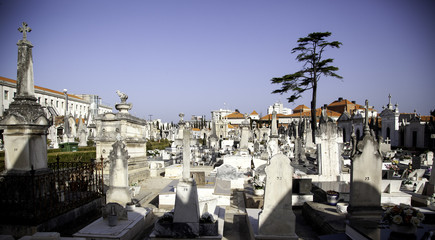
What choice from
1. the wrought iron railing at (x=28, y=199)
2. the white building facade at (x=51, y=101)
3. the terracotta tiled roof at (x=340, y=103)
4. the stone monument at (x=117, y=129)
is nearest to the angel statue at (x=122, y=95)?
the stone monument at (x=117, y=129)

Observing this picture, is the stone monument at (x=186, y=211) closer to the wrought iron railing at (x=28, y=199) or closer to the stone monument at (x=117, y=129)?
the wrought iron railing at (x=28, y=199)

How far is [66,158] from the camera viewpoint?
15.3 metres

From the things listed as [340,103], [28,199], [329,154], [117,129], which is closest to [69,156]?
[117,129]

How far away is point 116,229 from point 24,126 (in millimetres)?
3097

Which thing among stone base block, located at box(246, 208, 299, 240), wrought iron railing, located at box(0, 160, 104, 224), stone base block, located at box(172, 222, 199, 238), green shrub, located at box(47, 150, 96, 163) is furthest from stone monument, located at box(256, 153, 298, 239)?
green shrub, located at box(47, 150, 96, 163)

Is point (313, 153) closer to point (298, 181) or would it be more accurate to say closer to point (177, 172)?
point (177, 172)

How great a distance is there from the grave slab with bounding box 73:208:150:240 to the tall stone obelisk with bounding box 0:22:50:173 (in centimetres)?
192

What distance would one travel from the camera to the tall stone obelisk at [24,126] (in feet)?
20.1

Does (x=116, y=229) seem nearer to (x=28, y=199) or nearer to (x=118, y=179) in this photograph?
(x=118, y=179)

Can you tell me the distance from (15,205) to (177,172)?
8.78 m

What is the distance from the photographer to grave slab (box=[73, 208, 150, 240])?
557cm

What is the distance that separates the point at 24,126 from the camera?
6.12 metres

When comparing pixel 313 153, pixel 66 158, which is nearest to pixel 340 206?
pixel 66 158

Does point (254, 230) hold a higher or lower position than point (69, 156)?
lower
